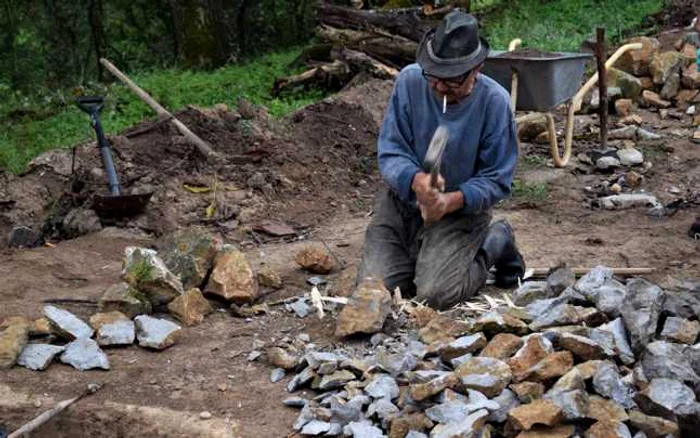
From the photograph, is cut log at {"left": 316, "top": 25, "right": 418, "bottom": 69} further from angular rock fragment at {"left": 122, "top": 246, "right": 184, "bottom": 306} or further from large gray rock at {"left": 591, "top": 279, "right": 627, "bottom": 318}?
large gray rock at {"left": 591, "top": 279, "right": 627, "bottom": 318}

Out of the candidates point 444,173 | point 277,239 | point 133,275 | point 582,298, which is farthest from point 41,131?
point 582,298

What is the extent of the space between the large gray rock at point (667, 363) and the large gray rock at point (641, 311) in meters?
0.17

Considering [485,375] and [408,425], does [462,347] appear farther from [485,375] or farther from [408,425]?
[408,425]

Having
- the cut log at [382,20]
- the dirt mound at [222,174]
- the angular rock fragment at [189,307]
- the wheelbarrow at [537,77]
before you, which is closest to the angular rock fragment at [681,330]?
the angular rock fragment at [189,307]

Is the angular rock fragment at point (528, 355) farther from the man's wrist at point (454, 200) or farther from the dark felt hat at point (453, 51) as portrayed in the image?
the dark felt hat at point (453, 51)

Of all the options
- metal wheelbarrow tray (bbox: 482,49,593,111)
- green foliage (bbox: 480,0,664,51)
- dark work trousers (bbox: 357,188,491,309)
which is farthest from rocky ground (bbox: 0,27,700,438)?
green foliage (bbox: 480,0,664,51)

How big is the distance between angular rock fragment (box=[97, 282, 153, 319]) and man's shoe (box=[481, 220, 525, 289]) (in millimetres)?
1840

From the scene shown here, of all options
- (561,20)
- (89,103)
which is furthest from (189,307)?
(561,20)

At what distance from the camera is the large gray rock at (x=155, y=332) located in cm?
447

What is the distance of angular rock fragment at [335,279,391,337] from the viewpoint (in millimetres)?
4395

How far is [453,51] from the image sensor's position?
15.1 ft

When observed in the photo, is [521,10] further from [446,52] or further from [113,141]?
[446,52]

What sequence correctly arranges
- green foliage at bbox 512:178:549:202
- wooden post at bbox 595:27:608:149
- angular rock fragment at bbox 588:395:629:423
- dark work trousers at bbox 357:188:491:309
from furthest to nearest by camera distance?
wooden post at bbox 595:27:608:149, green foliage at bbox 512:178:549:202, dark work trousers at bbox 357:188:491:309, angular rock fragment at bbox 588:395:629:423

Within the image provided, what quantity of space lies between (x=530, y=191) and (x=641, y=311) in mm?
3376
